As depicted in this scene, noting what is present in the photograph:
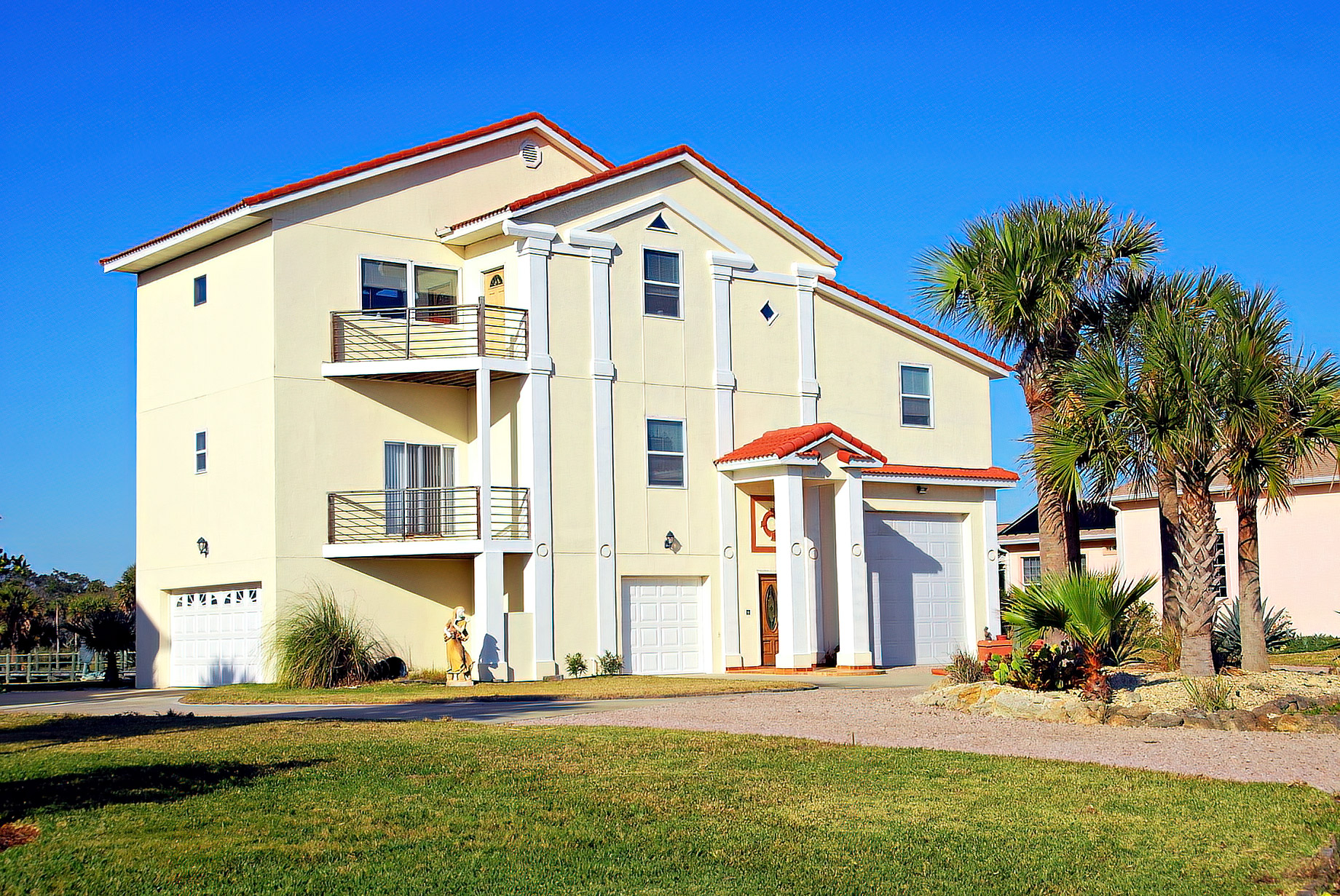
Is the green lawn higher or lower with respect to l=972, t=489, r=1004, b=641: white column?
lower

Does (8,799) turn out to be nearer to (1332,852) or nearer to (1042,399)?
(1332,852)

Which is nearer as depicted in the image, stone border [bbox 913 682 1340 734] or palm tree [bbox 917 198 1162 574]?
stone border [bbox 913 682 1340 734]

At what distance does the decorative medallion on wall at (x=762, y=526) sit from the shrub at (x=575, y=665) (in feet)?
16.3

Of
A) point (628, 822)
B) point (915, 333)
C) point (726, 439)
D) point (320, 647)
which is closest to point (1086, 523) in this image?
point (915, 333)

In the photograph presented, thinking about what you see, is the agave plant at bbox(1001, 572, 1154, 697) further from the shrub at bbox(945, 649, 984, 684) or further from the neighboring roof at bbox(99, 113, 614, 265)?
the neighboring roof at bbox(99, 113, 614, 265)

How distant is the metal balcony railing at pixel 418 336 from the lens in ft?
85.3

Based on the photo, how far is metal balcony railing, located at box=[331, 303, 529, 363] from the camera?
2598cm

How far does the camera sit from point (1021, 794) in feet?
32.4

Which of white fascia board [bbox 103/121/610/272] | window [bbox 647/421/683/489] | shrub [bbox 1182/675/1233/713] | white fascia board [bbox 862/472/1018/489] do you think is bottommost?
shrub [bbox 1182/675/1233/713]

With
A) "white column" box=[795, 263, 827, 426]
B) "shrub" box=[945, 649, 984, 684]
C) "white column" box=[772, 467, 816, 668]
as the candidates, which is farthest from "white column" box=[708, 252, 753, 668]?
"shrub" box=[945, 649, 984, 684]

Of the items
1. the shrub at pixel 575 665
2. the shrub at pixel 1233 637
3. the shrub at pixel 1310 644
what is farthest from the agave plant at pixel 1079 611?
the shrub at pixel 1310 644

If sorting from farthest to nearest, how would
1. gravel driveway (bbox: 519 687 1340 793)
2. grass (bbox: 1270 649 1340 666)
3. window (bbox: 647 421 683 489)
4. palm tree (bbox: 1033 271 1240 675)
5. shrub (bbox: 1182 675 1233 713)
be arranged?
window (bbox: 647 421 683 489) < grass (bbox: 1270 649 1340 666) < palm tree (bbox: 1033 271 1240 675) < shrub (bbox: 1182 675 1233 713) < gravel driveway (bbox: 519 687 1340 793)

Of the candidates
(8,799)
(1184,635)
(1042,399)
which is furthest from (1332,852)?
(1042,399)

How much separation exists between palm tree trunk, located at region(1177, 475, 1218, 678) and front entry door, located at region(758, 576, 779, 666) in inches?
470
